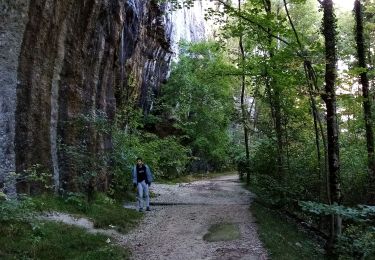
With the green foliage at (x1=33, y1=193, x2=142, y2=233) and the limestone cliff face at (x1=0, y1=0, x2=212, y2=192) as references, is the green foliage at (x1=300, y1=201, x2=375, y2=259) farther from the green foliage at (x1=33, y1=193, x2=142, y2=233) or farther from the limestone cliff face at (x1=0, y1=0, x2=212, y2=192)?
the limestone cliff face at (x1=0, y1=0, x2=212, y2=192)

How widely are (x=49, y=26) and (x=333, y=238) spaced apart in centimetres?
923

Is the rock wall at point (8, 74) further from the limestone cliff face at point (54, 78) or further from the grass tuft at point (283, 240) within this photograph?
the grass tuft at point (283, 240)

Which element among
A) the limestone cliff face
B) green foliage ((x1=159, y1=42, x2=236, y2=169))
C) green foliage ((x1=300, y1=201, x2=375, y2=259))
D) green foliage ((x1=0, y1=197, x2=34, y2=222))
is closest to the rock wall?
the limestone cliff face

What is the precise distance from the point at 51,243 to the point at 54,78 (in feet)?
18.4

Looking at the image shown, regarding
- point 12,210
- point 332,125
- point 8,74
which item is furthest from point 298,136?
point 12,210

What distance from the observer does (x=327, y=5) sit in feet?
31.9

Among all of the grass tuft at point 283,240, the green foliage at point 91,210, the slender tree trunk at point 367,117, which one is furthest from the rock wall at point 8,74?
Result: the slender tree trunk at point 367,117

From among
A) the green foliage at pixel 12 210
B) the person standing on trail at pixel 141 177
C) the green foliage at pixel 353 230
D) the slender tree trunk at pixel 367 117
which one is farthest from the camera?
the person standing on trail at pixel 141 177

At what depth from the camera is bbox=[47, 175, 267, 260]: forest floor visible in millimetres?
8641

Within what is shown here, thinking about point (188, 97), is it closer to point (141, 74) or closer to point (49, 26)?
point (141, 74)

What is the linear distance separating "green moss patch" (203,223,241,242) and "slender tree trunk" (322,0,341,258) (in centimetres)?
230

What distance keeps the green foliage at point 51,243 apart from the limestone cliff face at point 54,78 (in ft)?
5.51

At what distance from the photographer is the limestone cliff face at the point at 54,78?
959cm

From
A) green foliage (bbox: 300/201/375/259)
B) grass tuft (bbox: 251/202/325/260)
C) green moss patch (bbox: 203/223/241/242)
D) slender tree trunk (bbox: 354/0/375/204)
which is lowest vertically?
grass tuft (bbox: 251/202/325/260)
